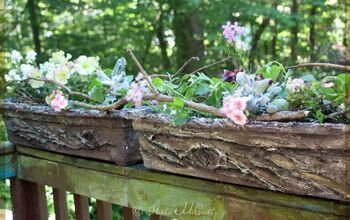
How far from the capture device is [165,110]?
0.85 m

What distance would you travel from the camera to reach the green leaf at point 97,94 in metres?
1.01

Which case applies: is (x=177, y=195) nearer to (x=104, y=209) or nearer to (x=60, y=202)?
(x=104, y=209)

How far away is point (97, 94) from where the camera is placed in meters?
1.01

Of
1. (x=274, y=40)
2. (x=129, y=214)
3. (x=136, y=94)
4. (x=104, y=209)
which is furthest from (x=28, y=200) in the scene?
(x=274, y=40)

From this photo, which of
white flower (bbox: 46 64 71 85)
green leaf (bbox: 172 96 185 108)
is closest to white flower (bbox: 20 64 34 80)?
white flower (bbox: 46 64 71 85)

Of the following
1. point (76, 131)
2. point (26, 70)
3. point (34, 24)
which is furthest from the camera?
point (34, 24)

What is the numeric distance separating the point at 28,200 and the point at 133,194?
54 centimetres

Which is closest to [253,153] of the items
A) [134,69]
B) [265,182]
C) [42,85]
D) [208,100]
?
[265,182]

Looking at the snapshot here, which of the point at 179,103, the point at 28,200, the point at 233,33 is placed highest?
the point at 233,33

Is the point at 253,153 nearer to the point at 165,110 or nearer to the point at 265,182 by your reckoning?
the point at 265,182

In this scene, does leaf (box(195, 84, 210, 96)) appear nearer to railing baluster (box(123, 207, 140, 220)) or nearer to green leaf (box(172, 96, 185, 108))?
green leaf (box(172, 96, 185, 108))

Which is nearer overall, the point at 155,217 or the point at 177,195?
the point at 177,195

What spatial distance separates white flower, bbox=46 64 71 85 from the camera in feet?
3.52

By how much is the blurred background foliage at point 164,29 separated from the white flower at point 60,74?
74.3 inches
